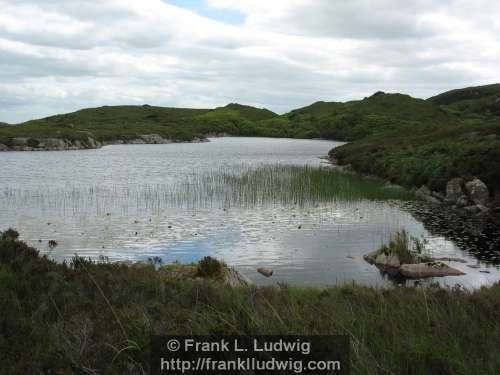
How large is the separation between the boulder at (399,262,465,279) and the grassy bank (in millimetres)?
8059

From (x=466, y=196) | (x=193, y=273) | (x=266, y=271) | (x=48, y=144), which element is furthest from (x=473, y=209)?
(x=48, y=144)

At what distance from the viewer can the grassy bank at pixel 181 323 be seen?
19.9ft

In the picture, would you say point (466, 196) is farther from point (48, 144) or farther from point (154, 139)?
point (154, 139)

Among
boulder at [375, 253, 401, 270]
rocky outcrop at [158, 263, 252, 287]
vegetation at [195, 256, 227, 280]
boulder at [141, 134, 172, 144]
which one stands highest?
boulder at [141, 134, 172, 144]

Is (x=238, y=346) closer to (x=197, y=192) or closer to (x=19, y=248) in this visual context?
(x=19, y=248)

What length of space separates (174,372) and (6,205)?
3203 cm

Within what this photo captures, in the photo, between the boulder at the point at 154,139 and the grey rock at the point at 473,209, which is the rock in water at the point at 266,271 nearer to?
the grey rock at the point at 473,209

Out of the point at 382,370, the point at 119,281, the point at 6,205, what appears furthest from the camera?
the point at 6,205

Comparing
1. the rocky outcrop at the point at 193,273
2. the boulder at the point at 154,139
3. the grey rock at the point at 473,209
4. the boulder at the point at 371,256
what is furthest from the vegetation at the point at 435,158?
the boulder at the point at 154,139

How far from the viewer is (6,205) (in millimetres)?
33406

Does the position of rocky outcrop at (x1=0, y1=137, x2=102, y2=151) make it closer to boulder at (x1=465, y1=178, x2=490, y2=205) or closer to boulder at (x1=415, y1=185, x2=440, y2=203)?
boulder at (x1=415, y1=185, x2=440, y2=203)

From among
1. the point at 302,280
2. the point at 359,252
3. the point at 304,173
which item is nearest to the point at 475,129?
the point at 304,173

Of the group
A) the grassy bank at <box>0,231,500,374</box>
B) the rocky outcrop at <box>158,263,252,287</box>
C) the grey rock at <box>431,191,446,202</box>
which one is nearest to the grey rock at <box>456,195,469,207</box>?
the grey rock at <box>431,191,446,202</box>

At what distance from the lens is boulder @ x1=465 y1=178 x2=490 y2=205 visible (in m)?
34.2
